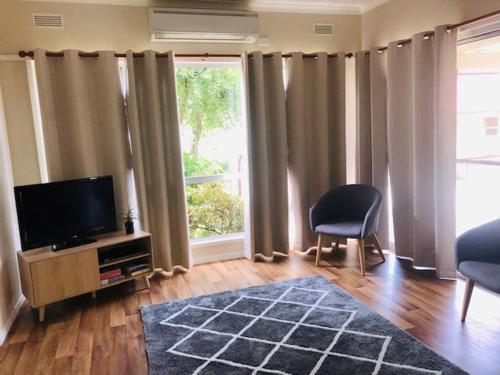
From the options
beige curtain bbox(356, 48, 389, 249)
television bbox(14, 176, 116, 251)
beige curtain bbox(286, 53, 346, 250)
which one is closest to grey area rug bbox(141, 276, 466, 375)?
television bbox(14, 176, 116, 251)

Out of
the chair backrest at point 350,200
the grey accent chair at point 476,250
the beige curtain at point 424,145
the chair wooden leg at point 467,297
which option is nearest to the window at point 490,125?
the beige curtain at point 424,145

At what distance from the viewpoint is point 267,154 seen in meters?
4.21

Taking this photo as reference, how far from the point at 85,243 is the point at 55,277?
1.22 ft

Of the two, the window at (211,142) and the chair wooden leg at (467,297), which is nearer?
the chair wooden leg at (467,297)

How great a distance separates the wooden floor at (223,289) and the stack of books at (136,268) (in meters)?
0.18

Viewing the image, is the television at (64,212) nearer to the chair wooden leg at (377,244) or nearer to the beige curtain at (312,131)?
the beige curtain at (312,131)

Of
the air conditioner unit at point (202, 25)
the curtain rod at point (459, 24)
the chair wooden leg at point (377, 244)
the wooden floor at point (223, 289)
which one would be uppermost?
the air conditioner unit at point (202, 25)

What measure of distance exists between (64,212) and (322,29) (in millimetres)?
3198

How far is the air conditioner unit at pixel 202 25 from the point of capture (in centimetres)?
364

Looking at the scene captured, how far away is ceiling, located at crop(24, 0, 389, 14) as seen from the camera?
12.4 ft

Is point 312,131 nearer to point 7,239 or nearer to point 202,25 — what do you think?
point 202,25

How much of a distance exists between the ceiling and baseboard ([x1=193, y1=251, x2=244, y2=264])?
2.55m

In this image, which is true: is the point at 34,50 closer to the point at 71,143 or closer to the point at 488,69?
the point at 71,143

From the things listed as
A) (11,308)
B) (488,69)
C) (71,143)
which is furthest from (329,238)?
(11,308)
